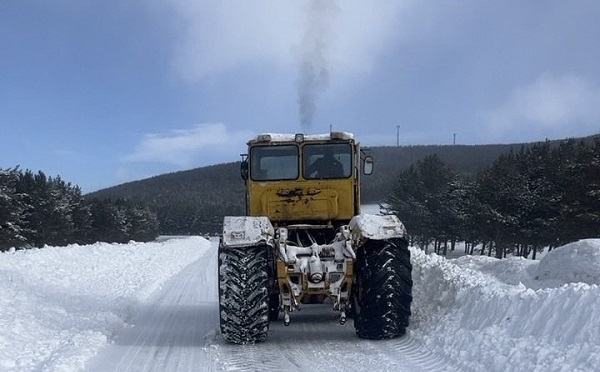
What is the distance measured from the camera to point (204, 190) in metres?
153

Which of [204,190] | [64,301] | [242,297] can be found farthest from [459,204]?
[204,190]

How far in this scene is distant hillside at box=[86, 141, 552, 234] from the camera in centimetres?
12525

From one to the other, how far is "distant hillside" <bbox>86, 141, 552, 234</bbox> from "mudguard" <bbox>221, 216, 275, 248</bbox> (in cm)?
9614

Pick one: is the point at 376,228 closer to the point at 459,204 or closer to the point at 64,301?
the point at 64,301

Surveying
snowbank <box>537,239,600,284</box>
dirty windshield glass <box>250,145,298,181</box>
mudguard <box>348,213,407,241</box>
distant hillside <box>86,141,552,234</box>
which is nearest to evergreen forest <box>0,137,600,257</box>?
dirty windshield glass <box>250,145,298,181</box>

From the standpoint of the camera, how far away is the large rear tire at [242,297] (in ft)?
28.9

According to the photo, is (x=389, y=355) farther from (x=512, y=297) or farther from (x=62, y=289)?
(x=62, y=289)

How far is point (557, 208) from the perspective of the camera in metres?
39.3

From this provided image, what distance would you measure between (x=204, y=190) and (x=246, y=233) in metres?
146

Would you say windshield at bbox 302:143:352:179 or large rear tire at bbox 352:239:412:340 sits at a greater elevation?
A: windshield at bbox 302:143:352:179

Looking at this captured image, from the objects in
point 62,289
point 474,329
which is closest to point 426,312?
point 474,329

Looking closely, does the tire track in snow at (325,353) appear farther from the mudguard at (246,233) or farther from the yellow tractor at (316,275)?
the mudguard at (246,233)

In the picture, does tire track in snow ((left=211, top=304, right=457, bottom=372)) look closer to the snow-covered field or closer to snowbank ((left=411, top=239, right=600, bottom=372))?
the snow-covered field

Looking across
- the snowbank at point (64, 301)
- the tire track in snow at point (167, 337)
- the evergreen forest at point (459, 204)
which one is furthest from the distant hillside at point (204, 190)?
the tire track in snow at point (167, 337)
